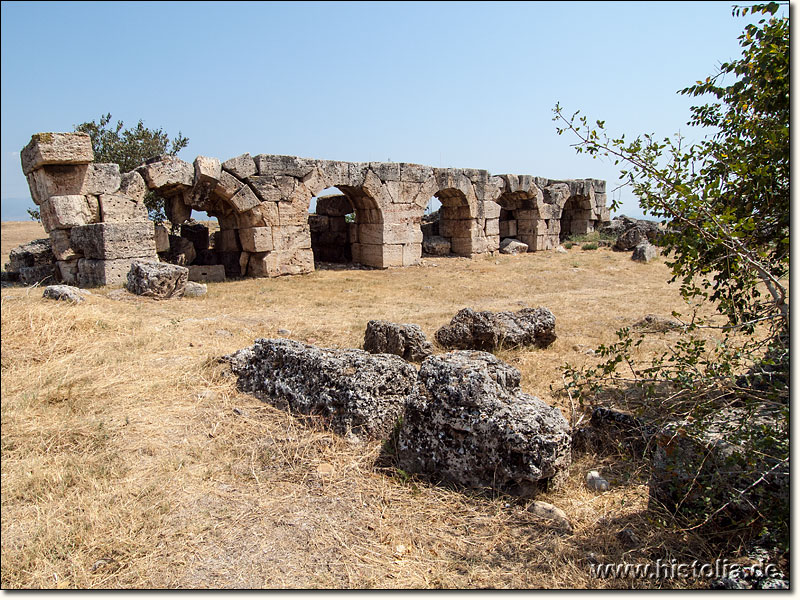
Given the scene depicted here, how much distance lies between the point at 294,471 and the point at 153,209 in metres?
15.2

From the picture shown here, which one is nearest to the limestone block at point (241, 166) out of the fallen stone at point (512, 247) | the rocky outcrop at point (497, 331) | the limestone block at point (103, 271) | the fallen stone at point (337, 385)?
the limestone block at point (103, 271)

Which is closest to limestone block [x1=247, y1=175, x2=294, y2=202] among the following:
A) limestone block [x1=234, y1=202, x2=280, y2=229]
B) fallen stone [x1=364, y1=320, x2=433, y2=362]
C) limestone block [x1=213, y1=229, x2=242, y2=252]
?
limestone block [x1=234, y1=202, x2=280, y2=229]

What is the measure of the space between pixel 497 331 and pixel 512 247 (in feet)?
39.5

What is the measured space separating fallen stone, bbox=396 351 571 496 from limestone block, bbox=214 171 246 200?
9.16 meters

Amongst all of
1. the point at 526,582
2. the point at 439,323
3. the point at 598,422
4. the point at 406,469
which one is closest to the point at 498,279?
the point at 439,323

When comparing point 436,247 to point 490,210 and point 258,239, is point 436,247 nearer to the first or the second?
point 490,210

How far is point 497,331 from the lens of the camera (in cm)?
614

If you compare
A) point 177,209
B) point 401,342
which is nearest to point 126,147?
point 177,209

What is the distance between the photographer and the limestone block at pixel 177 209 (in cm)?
1187

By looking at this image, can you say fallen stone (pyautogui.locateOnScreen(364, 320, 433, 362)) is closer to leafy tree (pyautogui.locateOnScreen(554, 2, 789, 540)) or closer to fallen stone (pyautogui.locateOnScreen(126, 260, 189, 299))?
leafy tree (pyautogui.locateOnScreen(554, 2, 789, 540))

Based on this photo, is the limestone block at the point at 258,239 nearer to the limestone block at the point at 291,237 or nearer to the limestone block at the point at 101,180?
the limestone block at the point at 291,237

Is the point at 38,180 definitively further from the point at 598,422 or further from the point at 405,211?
the point at 598,422

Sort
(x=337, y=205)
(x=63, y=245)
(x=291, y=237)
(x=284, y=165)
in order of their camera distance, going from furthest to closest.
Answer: (x=337, y=205) < (x=291, y=237) < (x=284, y=165) < (x=63, y=245)

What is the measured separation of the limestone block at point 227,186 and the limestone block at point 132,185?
1463mm
